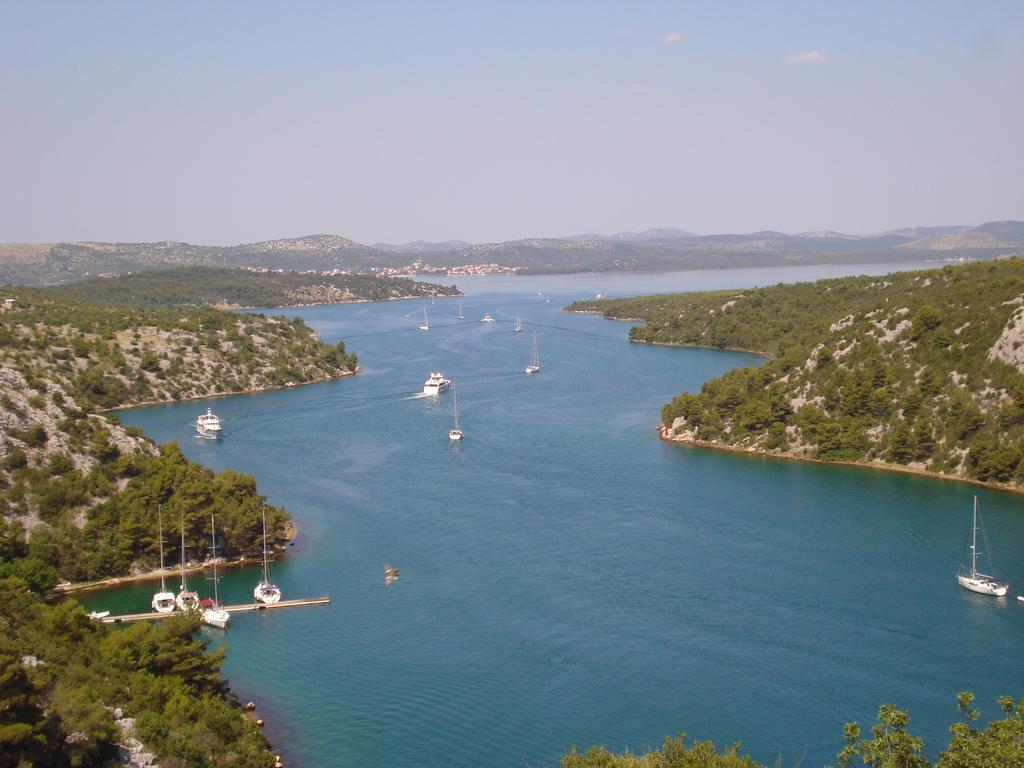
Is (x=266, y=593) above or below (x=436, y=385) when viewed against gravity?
below

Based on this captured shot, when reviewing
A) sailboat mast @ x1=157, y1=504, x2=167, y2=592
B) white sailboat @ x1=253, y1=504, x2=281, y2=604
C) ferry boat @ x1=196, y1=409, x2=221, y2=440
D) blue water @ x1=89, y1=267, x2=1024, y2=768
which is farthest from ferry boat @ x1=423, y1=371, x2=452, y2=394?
white sailboat @ x1=253, y1=504, x2=281, y2=604

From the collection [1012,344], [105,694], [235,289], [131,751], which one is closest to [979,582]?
[1012,344]

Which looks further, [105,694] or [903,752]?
[105,694]

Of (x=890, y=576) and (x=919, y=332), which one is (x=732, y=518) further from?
(x=919, y=332)

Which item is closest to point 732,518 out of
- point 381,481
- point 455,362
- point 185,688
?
point 381,481

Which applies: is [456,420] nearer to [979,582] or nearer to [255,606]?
[255,606]
